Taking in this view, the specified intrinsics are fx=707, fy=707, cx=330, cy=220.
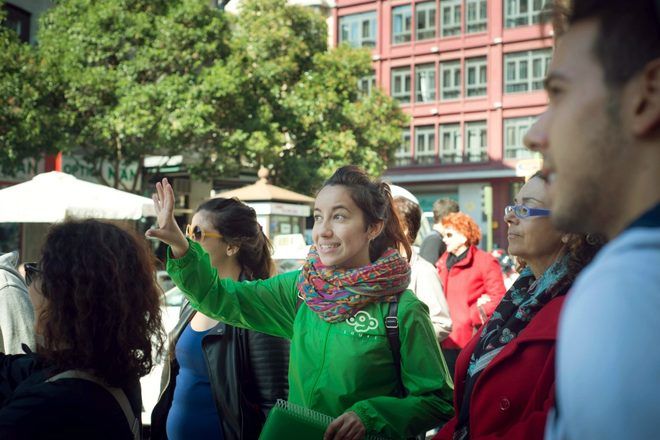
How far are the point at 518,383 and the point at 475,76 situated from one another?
36.4 meters

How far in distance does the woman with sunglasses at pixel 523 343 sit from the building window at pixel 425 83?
1412 inches

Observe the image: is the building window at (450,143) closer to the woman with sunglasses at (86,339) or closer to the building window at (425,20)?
the building window at (425,20)

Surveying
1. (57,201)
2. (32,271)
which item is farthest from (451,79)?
(32,271)

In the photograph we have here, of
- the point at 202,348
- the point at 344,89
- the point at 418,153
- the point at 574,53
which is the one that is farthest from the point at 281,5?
the point at 574,53

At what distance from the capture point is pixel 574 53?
3.15ft

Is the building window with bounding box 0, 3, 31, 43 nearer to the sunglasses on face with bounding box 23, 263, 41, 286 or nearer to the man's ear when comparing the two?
the sunglasses on face with bounding box 23, 263, 41, 286

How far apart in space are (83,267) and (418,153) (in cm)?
3665

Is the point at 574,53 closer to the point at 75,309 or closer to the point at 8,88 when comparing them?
the point at 75,309

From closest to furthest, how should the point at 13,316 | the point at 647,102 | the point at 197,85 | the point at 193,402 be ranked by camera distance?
the point at 647,102, the point at 193,402, the point at 13,316, the point at 197,85

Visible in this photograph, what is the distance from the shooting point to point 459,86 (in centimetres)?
3706

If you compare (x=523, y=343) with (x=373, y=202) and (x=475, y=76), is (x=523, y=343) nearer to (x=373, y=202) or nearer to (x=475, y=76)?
(x=373, y=202)

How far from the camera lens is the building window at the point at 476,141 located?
36.6 metres

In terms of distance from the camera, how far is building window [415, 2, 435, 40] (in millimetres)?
37906

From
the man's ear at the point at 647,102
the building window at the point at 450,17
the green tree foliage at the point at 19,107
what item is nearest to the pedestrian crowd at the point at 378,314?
the man's ear at the point at 647,102
